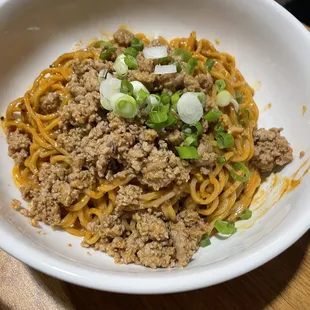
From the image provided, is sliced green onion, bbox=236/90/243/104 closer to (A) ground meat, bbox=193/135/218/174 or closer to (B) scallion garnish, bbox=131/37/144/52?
(A) ground meat, bbox=193/135/218/174

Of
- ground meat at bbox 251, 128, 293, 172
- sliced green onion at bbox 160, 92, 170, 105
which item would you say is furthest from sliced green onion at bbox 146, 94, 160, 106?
ground meat at bbox 251, 128, 293, 172

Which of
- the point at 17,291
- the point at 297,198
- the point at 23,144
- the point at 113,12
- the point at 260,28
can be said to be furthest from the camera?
the point at 113,12

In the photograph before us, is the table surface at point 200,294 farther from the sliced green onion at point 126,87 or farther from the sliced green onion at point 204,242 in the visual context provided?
the sliced green onion at point 126,87

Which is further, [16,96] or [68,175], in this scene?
[16,96]

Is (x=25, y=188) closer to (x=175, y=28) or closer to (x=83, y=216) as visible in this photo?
(x=83, y=216)

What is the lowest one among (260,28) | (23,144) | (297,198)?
(23,144)

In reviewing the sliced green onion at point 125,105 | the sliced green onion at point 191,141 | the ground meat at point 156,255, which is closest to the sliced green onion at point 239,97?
the sliced green onion at point 191,141

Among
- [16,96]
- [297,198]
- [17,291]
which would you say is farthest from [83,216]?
[297,198]
